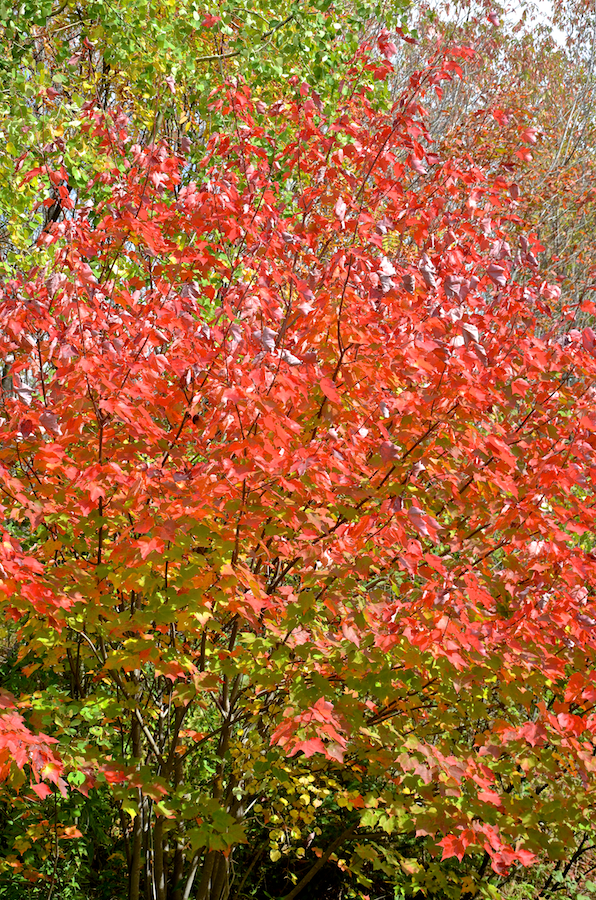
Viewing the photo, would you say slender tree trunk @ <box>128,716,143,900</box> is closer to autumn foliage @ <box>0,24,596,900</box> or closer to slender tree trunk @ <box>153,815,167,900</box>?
slender tree trunk @ <box>153,815,167,900</box>

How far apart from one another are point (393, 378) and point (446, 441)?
12.6 inches

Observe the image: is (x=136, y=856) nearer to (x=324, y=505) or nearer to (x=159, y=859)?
(x=159, y=859)

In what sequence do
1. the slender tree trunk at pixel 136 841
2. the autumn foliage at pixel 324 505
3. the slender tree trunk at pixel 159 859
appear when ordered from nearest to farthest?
1. the autumn foliage at pixel 324 505
2. the slender tree trunk at pixel 159 859
3. the slender tree trunk at pixel 136 841

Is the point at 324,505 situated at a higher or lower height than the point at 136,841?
higher

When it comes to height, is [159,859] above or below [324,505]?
below

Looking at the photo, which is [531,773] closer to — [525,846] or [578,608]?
[525,846]

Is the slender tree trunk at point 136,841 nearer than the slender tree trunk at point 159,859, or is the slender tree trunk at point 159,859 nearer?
the slender tree trunk at point 159,859

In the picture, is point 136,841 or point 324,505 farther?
point 136,841

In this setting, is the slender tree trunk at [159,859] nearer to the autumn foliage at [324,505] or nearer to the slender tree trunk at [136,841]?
the slender tree trunk at [136,841]

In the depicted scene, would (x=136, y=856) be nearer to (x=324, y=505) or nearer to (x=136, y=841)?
(x=136, y=841)

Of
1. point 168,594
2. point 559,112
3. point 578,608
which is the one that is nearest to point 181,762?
point 168,594

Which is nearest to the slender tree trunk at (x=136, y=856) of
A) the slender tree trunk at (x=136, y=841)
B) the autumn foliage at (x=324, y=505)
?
the slender tree trunk at (x=136, y=841)

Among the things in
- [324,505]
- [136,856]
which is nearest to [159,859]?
[136,856]

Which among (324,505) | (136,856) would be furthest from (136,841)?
(324,505)
